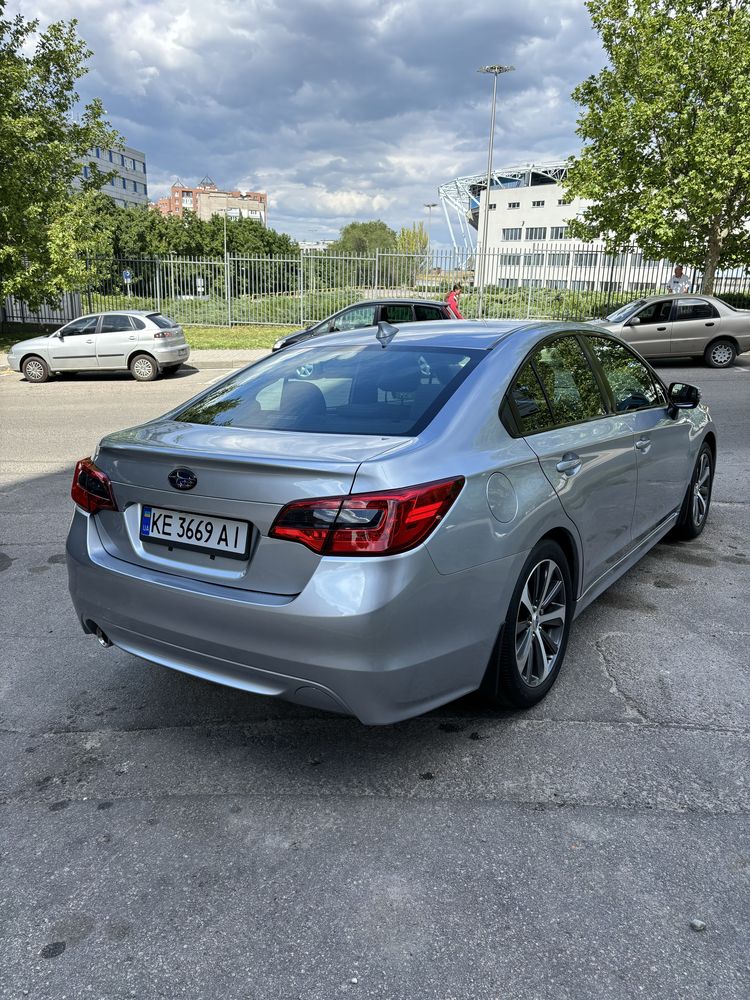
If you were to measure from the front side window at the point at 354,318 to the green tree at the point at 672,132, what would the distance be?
32.2 feet

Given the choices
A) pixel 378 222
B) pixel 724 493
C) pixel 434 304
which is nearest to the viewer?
pixel 724 493

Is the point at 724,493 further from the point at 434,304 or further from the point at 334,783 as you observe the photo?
the point at 434,304

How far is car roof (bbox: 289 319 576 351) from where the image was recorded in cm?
337

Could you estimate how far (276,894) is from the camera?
220 centimetres

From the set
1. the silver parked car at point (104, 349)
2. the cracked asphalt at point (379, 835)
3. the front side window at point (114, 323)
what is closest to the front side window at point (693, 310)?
the silver parked car at point (104, 349)

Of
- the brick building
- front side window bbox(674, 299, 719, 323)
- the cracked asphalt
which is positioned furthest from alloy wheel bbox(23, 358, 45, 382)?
the brick building

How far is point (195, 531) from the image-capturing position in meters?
2.63

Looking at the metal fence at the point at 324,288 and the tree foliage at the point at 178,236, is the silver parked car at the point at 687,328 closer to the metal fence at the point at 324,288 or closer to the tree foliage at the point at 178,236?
the metal fence at the point at 324,288

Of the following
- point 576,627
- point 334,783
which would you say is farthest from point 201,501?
point 576,627

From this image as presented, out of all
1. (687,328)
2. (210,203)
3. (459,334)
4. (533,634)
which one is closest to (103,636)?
(533,634)

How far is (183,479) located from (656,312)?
55.8 ft

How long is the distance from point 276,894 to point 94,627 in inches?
53.2

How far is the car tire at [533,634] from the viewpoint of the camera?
286cm

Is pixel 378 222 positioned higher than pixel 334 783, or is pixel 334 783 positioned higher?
pixel 378 222
